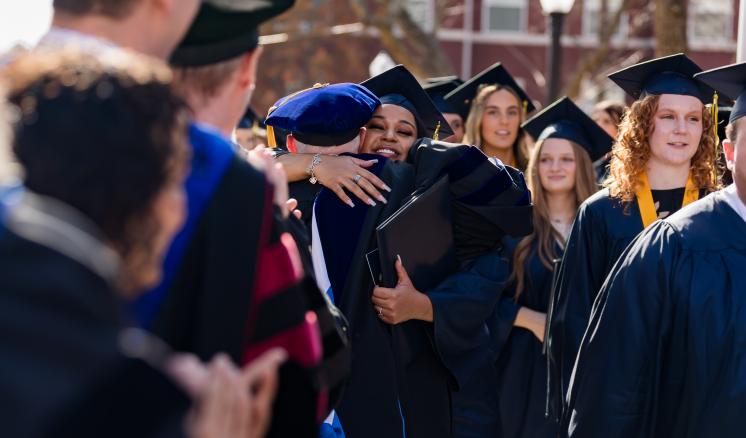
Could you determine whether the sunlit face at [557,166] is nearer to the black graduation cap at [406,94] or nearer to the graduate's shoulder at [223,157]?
the black graduation cap at [406,94]

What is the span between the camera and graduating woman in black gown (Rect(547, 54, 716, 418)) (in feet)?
17.9

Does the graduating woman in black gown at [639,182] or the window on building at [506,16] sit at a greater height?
the window on building at [506,16]

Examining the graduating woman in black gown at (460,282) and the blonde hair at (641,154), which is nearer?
the graduating woman in black gown at (460,282)

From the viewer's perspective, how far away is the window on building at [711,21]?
97.1ft

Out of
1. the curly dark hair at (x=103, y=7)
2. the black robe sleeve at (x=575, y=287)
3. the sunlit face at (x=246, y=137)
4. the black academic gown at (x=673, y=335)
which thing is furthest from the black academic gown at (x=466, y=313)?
the sunlit face at (x=246, y=137)

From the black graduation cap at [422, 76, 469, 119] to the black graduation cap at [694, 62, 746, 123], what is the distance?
10.9 ft

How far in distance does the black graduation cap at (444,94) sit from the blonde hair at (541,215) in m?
0.87

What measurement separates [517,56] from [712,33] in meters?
5.37

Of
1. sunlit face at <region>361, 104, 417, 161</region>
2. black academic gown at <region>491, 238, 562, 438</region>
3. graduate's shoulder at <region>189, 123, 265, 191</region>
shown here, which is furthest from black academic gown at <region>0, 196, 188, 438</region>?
black academic gown at <region>491, 238, 562, 438</region>

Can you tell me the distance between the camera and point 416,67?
59.9 feet

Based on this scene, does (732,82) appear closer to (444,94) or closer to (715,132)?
(715,132)

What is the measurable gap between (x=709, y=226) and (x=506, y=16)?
95.4 ft

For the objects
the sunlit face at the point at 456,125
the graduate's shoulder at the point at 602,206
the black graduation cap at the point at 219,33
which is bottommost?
the graduate's shoulder at the point at 602,206

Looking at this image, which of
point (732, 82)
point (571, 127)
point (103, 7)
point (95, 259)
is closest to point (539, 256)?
point (571, 127)
